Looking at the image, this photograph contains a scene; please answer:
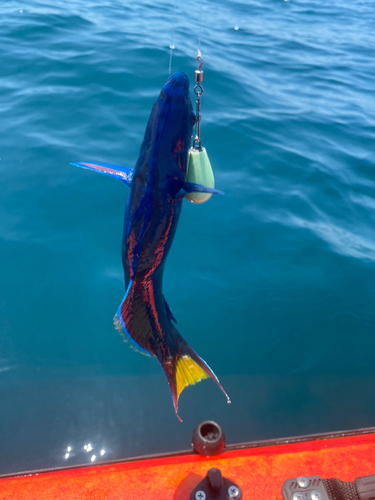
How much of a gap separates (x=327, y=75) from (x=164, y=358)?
33.4 ft

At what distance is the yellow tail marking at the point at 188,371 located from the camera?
3.06m

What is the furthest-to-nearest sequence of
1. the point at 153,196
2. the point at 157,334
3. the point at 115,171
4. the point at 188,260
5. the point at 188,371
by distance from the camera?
1. the point at 188,260
2. the point at 188,371
3. the point at 157,334
4. the point at 115,171
5. the point at 153,196

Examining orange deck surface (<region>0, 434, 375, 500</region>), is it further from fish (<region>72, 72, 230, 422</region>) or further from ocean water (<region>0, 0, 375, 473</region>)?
fish (<region>72, 72, 230, 422</region>)

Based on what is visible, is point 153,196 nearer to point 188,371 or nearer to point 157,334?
point 157,334

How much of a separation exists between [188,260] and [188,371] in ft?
8.00

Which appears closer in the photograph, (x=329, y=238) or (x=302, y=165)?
(x=329, y=238)

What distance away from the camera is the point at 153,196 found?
8.25 ft

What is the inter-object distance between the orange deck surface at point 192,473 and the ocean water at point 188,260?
0.74m

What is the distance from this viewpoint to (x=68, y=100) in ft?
25.8

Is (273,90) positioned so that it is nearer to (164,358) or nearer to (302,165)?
(302,165)

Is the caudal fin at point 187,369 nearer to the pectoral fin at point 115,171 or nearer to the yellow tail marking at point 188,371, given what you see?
the yellow tail marking at point 188,371

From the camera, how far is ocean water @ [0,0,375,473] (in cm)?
406

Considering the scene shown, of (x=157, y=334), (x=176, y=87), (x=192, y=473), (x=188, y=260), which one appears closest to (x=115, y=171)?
(x=176, y=87)

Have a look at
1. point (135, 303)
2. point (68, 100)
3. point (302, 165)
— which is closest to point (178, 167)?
point (135, 303)
